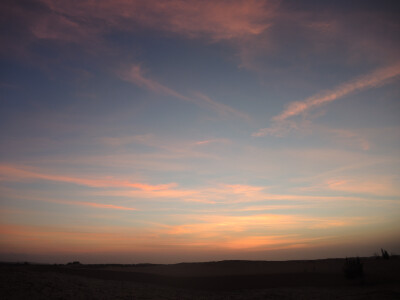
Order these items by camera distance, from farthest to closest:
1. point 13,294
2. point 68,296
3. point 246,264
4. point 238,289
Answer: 1. point 246,264
2. point 238,289
3. point 68,296
4. point 13,294

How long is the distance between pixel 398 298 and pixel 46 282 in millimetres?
16744

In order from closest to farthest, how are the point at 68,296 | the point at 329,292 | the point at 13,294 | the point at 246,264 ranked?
the point at 13,294, the point at 68,296, the point at 329,292, the point at 246,264

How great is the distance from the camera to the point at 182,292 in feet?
58.5

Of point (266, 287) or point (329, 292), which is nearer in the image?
point (329, 292)

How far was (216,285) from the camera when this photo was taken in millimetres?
20625

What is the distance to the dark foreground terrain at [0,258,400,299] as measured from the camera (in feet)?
48.1

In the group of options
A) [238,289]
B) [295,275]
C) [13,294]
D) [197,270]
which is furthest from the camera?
[197,270]

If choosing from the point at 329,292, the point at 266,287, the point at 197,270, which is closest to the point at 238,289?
the point at 266,287

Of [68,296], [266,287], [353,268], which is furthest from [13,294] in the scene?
[353,268]

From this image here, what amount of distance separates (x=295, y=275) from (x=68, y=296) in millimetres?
15880

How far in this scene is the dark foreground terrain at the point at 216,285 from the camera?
1466 cm

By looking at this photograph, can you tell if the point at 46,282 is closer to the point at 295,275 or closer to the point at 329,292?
the point at 329,292

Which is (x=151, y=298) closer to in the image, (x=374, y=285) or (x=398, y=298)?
(x=398, y=298)

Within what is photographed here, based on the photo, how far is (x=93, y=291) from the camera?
51.8 feet
